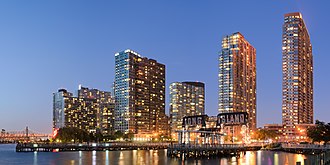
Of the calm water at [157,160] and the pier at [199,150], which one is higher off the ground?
the pier at [199,150]

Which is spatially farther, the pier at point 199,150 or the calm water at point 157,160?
the pier at point 199,150

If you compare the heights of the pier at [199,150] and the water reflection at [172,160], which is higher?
the pier at [199,150]

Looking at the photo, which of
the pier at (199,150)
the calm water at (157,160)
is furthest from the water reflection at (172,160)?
the pier at (199,150)

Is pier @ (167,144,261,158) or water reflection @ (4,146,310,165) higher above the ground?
pier @ (167,144,261,158)

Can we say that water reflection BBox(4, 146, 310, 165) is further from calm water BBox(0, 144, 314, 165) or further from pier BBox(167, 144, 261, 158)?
pier BBox(167, 144, 261, 158)

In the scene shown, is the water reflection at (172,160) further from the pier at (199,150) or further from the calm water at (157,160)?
the pier at (199,150)

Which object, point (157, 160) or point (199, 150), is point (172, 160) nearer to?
point (157, 160)

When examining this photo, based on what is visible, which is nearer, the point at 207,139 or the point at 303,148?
the point at 303,148

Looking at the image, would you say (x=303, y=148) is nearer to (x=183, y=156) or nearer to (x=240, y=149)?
(x=240, y=149)

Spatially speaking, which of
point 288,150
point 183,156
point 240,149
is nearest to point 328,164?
point 183,156

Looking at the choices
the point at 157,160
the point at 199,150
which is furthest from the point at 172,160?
the point at 199,150

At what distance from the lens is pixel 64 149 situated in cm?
18800

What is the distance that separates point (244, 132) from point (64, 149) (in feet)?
275

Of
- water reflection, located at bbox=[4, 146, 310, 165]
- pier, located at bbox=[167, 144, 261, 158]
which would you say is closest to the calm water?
water reflection, located at bbox=[4, 146, 310, 165]
